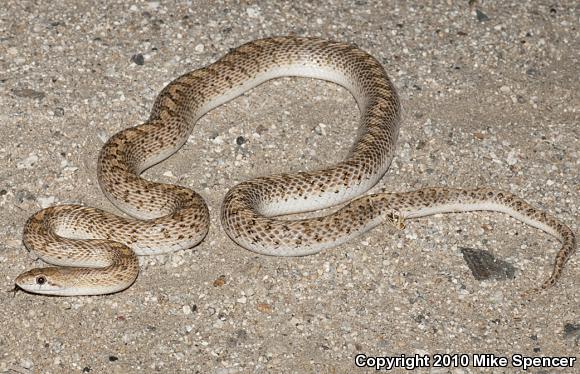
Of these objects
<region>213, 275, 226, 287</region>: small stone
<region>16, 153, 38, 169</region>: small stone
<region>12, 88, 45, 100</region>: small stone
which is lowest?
<region>213, 275, 226, 287</region>: small stone

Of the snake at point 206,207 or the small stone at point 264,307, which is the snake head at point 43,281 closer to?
the snake at point 206,207

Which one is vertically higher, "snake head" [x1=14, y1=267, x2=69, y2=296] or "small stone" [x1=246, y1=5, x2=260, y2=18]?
"small stone" [x1=246, y1=5, x2=260, y2=18]

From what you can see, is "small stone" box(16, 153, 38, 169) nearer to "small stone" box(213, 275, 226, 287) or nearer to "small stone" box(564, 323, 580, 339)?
"small stone" box(213, 275, 226, 287)

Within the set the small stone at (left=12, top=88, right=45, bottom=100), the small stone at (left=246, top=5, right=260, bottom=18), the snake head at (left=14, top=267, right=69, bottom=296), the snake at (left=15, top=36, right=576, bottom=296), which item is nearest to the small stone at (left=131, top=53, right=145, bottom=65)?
the snake at (left=15, top=36, right=576, bottom=296)

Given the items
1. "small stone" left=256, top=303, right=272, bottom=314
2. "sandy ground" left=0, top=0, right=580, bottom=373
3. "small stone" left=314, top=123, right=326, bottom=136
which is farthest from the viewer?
"small stone" left=314, top=123, right=326, bottom=136

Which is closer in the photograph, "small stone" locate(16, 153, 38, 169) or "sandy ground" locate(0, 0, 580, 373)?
"sandy ground" locate(0, 0, 580, 373)

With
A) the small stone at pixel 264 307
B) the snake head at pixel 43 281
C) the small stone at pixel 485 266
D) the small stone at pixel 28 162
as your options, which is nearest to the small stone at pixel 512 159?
the small stone at pixel 485 266

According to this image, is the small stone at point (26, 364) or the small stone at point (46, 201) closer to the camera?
the small stone at point (26, 364)

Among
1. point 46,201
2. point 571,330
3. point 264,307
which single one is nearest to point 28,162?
point 46,201
